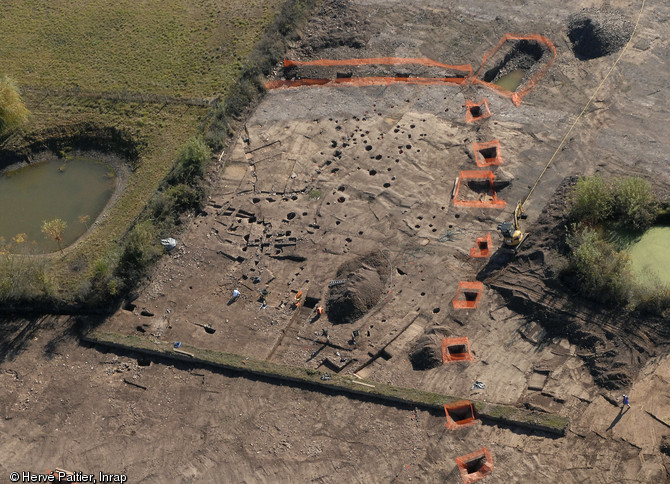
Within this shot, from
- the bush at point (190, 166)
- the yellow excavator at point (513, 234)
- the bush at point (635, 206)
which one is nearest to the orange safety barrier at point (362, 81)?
the bush at point (190, 166)

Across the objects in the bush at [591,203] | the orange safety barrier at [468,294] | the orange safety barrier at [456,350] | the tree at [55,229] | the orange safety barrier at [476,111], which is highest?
the orange safety barrier at [476,111]

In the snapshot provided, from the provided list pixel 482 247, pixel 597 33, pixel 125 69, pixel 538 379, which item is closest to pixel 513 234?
pixel 482 247

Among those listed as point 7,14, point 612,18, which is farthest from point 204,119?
point 612,18

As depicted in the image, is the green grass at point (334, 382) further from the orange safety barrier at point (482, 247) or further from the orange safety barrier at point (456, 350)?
the orange safety barrier at point (482, 247)

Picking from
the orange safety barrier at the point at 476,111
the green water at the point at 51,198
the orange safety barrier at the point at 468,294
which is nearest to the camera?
the orange safety barrier at the point at 468,294

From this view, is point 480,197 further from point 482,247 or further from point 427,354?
point 427,354

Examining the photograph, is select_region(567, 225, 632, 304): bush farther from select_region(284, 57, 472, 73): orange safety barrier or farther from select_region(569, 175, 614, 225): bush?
select_region(284, 57, 472, 73): orange safety barrier
